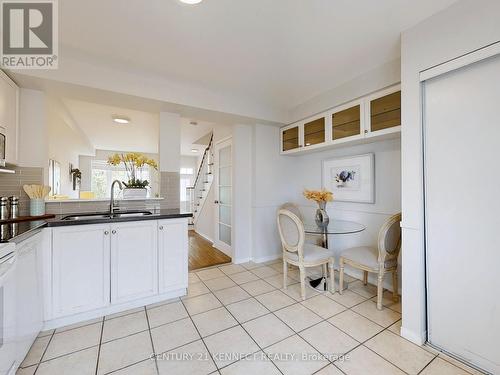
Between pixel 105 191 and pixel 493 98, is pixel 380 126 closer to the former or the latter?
pixel 493 98

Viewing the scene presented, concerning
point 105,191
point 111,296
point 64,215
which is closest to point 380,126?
point 111,296

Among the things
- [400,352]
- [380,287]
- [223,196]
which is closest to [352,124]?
[380,287]

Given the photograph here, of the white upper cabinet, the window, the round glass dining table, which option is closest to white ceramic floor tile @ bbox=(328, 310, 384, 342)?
the round glass dining table

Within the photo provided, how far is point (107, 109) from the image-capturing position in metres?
3.83

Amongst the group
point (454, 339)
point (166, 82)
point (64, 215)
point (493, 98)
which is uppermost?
point (166, 82)

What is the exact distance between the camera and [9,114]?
1.99 meters

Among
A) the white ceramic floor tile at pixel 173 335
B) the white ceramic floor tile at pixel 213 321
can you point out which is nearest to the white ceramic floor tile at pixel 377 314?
the white ceramic floor tile at pixel 213 321

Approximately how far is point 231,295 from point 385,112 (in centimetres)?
262

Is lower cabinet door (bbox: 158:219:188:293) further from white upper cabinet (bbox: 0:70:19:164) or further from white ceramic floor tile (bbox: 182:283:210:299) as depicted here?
white upper cabinet (bbox: 0:70:19:164)

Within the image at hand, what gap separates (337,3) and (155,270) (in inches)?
111

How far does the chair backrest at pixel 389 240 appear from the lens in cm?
213

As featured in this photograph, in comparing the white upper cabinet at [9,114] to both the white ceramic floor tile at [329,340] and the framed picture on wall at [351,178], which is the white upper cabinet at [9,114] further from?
the framed picture on wall at [351,178]

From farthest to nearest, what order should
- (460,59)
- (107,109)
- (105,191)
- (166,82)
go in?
(105,191) < (107,109) < (166,82) < (460,59)

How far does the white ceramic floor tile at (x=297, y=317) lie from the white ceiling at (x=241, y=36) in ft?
8.43
